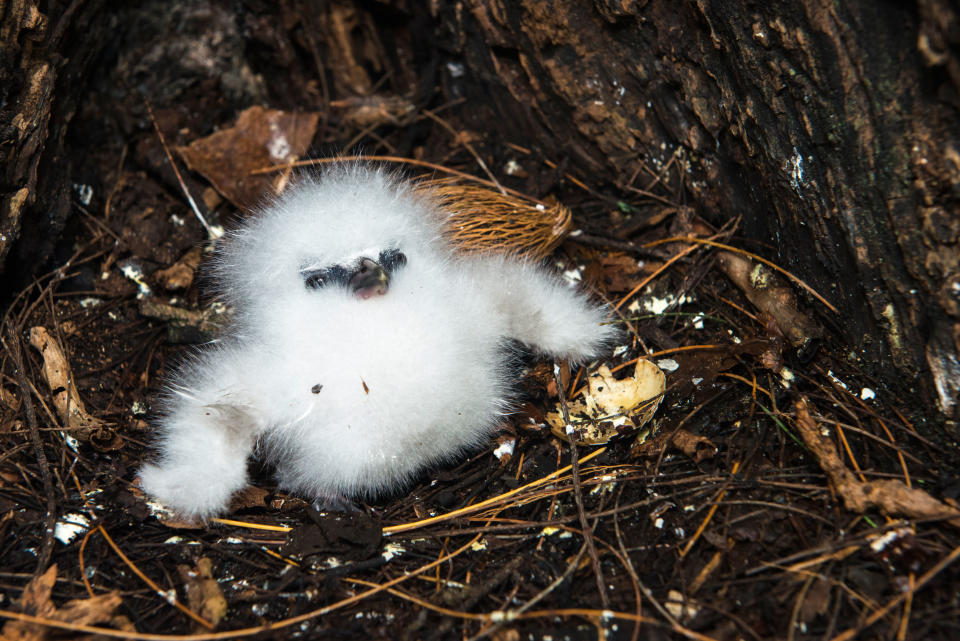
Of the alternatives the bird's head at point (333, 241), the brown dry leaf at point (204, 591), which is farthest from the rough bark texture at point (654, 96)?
the brown dry leaf at point (204, 591)

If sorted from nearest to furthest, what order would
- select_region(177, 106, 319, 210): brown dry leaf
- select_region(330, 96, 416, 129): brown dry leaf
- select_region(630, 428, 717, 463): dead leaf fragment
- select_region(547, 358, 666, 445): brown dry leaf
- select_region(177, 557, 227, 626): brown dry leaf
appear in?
select_region(177, 557, 227, 626): brown dry leaf, select_region(630, 428, 717, 463): dead leaf fragment, select_region(547, 358, 666, 445): brown dry leaf, select_region(177, 106, 319, 210): brown dry leaf, select_region(330, 96, 416, 129): brown dry leaf

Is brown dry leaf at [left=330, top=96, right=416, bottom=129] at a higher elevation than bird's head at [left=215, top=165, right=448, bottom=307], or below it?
higher

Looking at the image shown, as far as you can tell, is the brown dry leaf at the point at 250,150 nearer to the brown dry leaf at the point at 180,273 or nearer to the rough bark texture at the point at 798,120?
the brown dry leaf at the point at 180,273

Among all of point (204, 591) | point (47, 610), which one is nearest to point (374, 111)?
point (204, 591)

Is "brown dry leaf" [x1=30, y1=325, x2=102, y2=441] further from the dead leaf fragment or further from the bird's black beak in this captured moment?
the dead leaf fragment

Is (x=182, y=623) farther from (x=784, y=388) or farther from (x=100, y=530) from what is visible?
(x=784, y=388)

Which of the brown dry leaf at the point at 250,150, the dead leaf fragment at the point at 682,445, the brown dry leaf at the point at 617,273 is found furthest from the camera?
the brown dry leaf at the point at 250,150

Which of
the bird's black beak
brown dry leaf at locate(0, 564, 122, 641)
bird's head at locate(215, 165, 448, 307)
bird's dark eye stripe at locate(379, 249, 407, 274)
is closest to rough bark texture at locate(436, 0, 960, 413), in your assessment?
bird's head at locate(215, 165, 448, 307)
